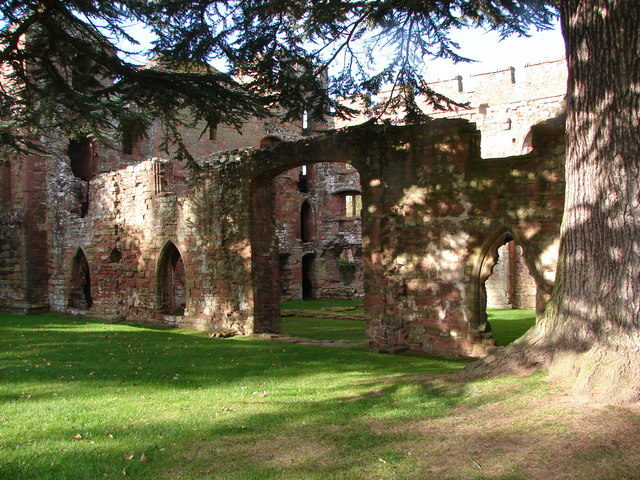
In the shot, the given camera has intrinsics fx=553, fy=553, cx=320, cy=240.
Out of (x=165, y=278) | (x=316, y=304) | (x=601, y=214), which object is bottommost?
(x=316, y=304)

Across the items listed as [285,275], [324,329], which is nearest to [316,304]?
[285,275]

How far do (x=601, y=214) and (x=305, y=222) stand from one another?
875 inches

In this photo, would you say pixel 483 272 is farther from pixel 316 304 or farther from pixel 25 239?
pixel 25 239

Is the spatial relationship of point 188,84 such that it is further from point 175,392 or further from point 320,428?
point 320,428

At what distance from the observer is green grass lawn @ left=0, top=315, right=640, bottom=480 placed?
3.97m

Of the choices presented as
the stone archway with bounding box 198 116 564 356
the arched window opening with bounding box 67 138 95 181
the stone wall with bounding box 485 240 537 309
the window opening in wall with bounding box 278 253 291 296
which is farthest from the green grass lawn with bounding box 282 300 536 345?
the arched window opening with bounding box 67 138 95 181

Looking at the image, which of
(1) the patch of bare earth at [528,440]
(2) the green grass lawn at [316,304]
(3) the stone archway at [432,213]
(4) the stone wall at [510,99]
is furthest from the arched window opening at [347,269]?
(1) the patch of bare earth at [528,440]

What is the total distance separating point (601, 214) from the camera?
491 cm

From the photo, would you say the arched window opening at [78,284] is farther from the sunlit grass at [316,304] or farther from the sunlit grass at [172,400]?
the sunlit grass at [172,400]

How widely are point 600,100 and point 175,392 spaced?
5414 millimetres

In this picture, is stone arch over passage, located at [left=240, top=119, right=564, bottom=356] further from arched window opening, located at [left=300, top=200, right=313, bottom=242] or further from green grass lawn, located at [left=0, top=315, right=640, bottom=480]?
arched window opening, located at [left=300, top=200, right=313, bottom=242]

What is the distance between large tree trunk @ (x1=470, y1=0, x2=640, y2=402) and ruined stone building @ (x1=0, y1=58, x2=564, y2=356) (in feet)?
10.2

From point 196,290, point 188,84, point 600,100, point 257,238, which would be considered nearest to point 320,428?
point 600,100

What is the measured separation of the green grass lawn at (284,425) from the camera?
3975 mm
